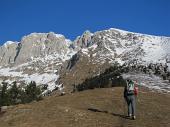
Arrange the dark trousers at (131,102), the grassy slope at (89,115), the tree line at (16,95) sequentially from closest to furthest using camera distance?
the grassy slope at (89,115)
the dark trousers at (131,102)
the tree line at (16,95)

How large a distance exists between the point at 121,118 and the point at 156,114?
5.01m

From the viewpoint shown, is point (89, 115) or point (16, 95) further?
point (16, 95)

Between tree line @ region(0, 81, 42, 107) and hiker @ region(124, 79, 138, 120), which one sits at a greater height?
tree line @ region(0, 81, 42, 107)

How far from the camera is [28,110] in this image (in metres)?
42.6

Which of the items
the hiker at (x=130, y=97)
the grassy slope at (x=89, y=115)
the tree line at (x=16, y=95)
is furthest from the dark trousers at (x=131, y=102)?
the tree line at (x=16, y=95)

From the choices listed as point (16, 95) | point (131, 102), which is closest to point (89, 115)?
point (131, 102)

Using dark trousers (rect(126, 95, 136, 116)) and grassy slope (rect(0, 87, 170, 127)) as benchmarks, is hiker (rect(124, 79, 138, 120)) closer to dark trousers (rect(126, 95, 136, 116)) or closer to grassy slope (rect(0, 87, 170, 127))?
dark trousers (rect(126, 95, 136, 116))

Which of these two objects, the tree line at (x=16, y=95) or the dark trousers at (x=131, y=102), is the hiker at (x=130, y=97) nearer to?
the dark trousers at (x=131, y=102)

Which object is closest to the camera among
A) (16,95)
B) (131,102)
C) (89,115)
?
(131,102)

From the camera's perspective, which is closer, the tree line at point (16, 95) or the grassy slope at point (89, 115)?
the grassy slope at point (89, 115)

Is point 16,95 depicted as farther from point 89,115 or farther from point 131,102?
point 131,102

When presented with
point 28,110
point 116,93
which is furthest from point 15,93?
point 28,110

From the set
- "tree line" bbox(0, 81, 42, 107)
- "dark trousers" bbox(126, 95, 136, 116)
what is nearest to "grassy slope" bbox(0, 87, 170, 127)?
"dark trousers" bbox(126, 95, 136, 116)

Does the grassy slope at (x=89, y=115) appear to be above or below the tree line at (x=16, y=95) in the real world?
below
